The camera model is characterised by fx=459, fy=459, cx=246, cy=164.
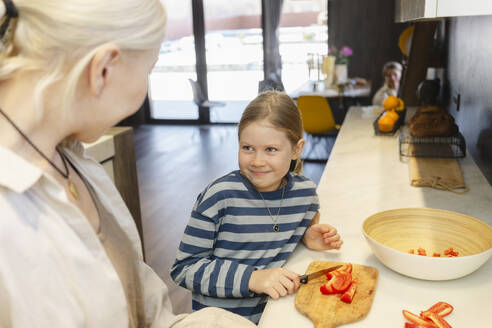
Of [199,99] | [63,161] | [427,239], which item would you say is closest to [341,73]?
[199,99]

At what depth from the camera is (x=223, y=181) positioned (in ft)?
4.05

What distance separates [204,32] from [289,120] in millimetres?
6451

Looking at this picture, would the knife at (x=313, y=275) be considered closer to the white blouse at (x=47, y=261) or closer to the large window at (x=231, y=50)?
the white blouse at (x=47, y=261)

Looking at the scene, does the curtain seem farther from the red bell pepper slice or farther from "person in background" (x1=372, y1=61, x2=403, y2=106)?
the red bell pepper slice

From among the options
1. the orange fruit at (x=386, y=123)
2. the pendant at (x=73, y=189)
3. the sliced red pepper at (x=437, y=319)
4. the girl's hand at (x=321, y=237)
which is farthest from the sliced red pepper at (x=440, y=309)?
the orange fruit at (x=386, y=123)

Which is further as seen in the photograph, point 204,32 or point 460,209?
point 204,32

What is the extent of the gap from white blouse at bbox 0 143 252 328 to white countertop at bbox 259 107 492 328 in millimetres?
393

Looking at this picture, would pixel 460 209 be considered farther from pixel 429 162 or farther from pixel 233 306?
pixel 233 306

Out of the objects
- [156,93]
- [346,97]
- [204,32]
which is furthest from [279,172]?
[156,93]

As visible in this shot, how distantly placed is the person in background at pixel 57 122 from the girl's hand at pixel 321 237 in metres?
0.65

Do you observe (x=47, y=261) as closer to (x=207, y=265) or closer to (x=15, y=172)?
(x=15, y=172)

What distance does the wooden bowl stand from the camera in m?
1.03

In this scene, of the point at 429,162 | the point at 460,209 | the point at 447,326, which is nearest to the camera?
the point at 447,326

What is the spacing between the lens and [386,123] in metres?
2.67
